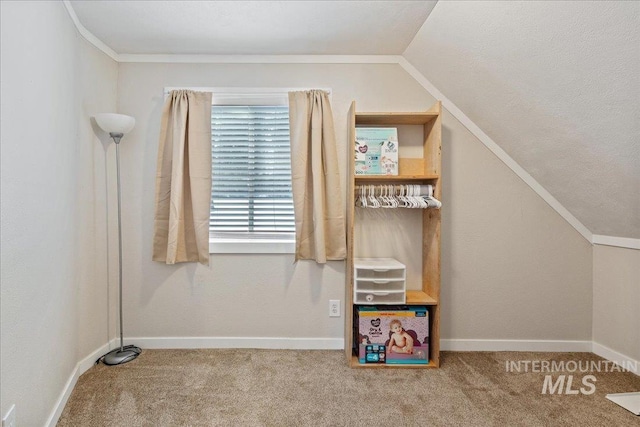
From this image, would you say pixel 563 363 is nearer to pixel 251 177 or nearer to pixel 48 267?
pixel 251 177

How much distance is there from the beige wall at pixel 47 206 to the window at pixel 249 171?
0.81m

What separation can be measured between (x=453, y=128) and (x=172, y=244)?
2.23 metres

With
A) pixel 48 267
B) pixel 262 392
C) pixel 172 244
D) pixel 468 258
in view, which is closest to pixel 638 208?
pixel 468 258

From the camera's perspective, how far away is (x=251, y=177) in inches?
106

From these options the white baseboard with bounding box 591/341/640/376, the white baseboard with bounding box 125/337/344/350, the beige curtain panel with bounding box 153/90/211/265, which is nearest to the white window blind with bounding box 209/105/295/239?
the beige curtain panel with bounding box 153/90/211/265

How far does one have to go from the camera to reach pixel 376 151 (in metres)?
2.49

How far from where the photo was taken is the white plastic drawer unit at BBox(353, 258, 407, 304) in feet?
7.58

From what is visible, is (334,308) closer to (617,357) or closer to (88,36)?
(617,357)

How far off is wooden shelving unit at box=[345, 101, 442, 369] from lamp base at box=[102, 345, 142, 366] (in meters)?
1.51

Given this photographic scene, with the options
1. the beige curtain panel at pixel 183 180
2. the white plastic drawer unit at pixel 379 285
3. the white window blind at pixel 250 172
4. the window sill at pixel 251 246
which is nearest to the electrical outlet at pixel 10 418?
the beige curtain panel at pixel 183 180

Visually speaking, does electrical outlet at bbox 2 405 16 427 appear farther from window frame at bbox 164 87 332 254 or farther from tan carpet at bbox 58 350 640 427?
window frame at bbox 164 87 332 254

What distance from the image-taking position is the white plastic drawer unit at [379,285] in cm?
231

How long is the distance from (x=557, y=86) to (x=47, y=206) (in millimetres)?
2598

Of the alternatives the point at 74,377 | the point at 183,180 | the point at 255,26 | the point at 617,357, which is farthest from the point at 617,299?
the point at 74,377
